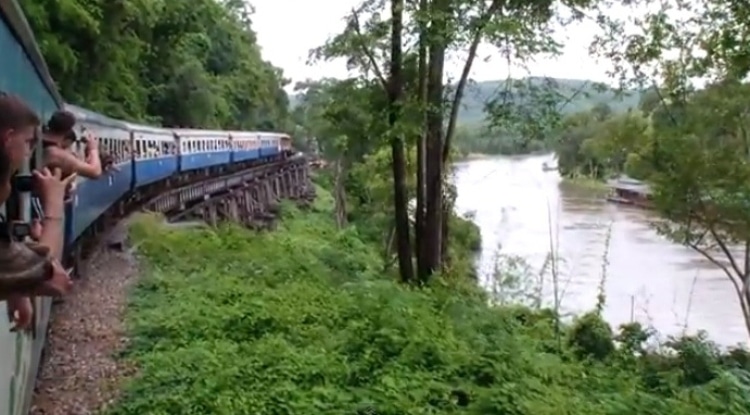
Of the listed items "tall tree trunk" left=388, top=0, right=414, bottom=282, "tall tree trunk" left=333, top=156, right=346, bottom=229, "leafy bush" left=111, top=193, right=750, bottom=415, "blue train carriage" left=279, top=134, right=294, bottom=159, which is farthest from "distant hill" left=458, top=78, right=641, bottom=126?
"blue train carriage" left=279, top=134, right=294, bottom=159

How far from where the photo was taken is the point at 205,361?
24.4 feet

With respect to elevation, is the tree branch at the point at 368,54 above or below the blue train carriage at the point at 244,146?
above

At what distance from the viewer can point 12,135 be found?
191 centimetres

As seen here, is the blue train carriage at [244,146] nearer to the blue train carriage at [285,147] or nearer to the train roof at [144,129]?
the blue train carriage at [285,147]

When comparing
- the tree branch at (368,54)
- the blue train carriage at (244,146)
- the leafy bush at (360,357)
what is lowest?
the leafy bush at (360,357)

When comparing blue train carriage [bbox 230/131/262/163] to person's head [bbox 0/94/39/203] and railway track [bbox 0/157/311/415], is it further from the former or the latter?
person's head [bbox 0/94/39/203]

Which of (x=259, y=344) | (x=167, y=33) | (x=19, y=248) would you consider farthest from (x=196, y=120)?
(x=19, y=248)

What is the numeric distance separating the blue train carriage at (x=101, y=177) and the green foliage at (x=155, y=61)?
5.91 meters

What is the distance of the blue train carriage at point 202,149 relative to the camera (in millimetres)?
19516

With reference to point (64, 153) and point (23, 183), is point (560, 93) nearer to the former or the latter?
point (64, 153)

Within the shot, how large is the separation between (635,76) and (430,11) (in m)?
3.79

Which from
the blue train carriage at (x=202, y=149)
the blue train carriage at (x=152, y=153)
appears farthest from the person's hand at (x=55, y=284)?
the blue train carriage at (x=202, y=149)

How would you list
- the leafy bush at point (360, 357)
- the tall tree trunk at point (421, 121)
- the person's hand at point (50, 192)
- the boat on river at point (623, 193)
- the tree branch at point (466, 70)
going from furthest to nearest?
1. the boat on river at point (623, 193)
2. the tall tree trunk at point (421, 121)
3. the tree branch at point (466, 70)
4. the leafy bush at point (360, 357)
5. the person's hand at point (50, 192)

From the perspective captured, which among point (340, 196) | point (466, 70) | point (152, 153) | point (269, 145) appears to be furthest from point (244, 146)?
point (466, 70)
